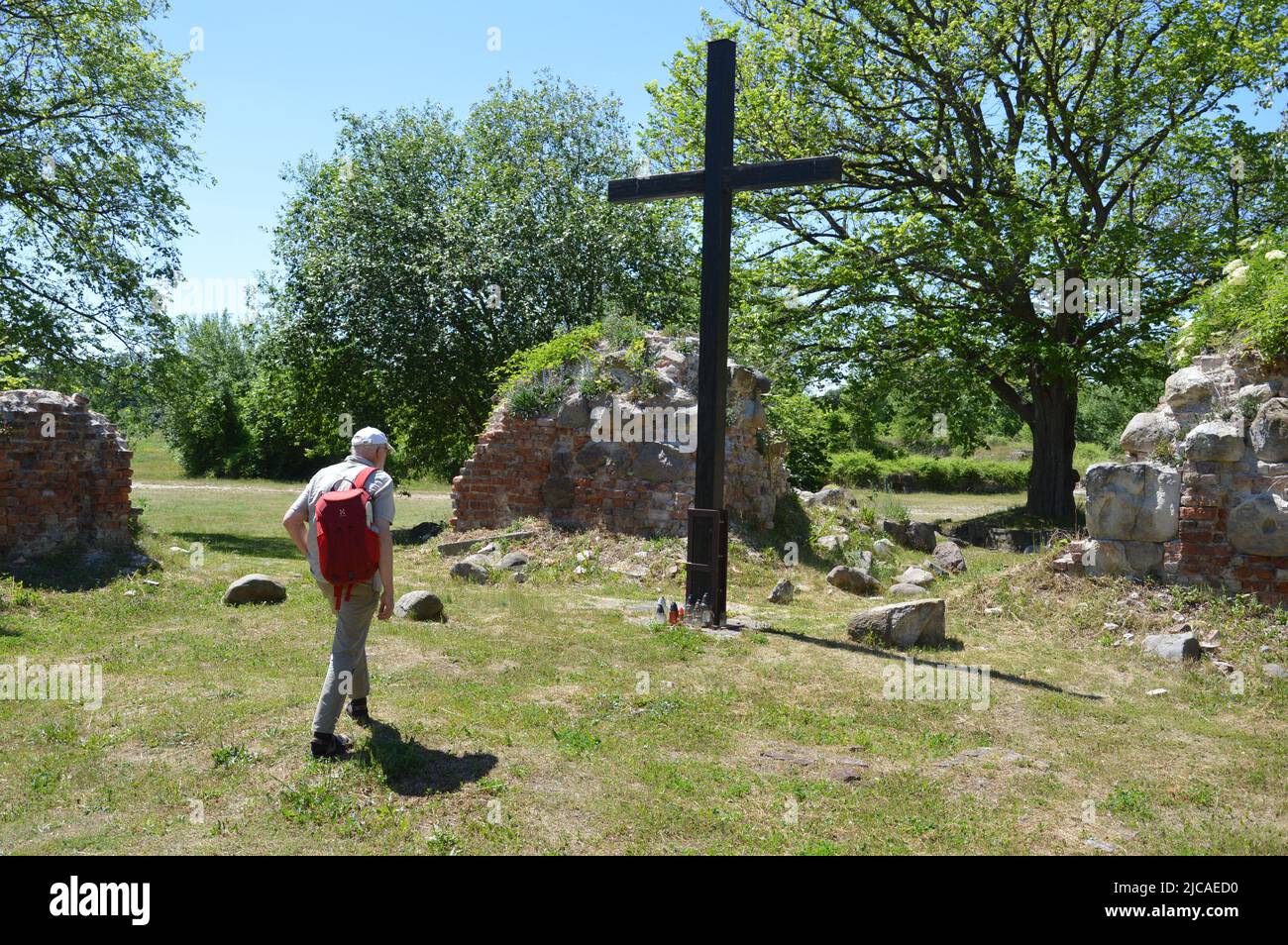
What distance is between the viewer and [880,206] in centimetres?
1998

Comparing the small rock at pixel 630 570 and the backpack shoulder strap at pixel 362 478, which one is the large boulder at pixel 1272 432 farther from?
the backpack shoulder strap at pixel 362 478

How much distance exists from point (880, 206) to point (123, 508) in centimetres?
1551

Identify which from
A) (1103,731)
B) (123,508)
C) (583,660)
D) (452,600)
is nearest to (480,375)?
(123,508)

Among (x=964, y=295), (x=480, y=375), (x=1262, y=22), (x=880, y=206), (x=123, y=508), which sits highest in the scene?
(x=1262, y=22)

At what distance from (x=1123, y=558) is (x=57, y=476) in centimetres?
1163

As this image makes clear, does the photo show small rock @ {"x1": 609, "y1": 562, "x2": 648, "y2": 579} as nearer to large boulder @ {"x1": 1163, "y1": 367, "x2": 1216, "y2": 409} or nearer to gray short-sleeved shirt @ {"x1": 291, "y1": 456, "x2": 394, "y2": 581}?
large boulder @ {"x1": 1163, "y1": 367, "x2": 1216, "y2": 409}

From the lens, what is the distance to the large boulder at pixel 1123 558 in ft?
27.9

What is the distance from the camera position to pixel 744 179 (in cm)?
860

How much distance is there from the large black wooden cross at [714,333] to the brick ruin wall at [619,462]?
11.4 ft

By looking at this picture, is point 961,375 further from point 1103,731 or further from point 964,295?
point 1103,731

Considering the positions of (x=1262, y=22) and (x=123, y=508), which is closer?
(x=123, y=508)

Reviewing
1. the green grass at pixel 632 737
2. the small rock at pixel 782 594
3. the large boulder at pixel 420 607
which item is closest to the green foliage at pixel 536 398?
the green grass at pixel 632 737

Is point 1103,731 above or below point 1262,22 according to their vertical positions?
below

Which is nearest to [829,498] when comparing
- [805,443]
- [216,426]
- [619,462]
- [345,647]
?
[619,462]
